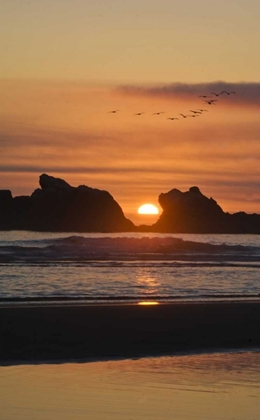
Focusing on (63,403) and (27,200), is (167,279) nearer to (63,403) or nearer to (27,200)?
(63,403)

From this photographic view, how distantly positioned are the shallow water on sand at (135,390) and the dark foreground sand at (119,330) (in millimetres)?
1174

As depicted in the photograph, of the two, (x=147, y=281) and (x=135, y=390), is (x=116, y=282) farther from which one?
(x=135, y=390)

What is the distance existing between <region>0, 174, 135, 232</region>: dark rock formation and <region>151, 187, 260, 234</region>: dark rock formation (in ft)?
40.5

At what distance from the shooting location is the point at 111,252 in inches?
2235

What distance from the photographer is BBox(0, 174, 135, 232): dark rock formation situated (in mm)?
132500

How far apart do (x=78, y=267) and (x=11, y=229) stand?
3676 inches

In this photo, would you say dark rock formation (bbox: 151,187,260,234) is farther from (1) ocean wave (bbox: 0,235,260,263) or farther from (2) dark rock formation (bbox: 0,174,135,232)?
(1) ocean wave (bbox: 0,235,260,263)

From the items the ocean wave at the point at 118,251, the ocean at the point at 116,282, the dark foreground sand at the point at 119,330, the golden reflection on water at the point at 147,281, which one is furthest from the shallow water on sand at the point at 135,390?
the ocean wave at the point at 118,251

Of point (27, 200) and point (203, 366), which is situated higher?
point (27, 200)

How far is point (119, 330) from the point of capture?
16.7m

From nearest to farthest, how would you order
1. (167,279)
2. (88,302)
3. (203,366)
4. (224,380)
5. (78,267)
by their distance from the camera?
(224,380), (203,366), (88,302), (167,279), (78,267)

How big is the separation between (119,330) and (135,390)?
5.66m

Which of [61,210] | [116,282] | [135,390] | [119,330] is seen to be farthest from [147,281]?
[61,210]

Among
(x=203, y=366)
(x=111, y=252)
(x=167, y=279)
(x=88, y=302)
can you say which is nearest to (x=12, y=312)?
(x=88, y=302)
